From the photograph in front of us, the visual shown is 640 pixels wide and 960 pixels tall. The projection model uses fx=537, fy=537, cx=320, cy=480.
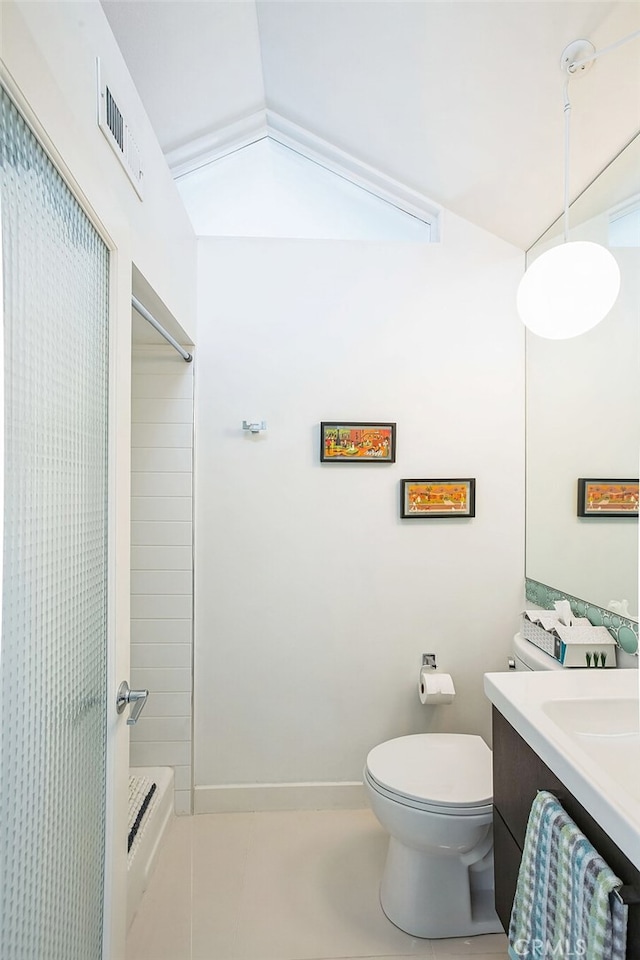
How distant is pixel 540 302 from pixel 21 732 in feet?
5.57

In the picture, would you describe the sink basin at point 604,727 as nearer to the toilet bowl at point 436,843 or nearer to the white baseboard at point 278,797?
the toilet bowl at point 436,843

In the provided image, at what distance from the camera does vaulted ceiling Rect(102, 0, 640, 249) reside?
1.56m

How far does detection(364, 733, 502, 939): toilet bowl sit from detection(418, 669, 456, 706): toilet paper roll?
1.21 ft

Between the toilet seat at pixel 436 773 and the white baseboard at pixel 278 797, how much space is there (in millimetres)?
557

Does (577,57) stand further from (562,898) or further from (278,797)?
(278,797)

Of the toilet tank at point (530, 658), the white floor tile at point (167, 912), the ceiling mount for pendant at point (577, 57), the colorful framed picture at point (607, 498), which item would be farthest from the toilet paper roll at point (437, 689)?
the ceiling mount for pendant at point (577, 57)

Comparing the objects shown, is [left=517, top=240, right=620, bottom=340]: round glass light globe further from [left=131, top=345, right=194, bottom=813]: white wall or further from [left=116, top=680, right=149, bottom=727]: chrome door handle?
[left=116, top=680, right=149, bottom=727]: chrome door handle

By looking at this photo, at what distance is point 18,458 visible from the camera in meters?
0.80

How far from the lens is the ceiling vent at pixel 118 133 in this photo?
3.87 feet

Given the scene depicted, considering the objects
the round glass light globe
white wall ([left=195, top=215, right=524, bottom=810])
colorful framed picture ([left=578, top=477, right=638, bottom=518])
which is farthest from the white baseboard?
the round glass light globe

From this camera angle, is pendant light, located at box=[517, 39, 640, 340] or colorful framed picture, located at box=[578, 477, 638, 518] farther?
colorful framed picture, located at box=[578, 477, 638, 518]

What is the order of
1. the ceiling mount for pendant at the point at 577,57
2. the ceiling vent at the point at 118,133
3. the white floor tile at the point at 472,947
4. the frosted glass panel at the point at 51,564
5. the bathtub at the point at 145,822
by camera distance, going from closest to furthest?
the frosted glass panel at the point at 51,564 < the ceiling vent at the point at 118,133 < the ceiling mount for pendant at the point at 577,57 < the white floor tile at the point at 472,947 < the bathtub at the point at 145,822

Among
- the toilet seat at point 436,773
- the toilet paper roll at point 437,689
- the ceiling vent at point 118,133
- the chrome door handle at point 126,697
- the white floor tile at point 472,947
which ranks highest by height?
the ceiling vent at point 118,133

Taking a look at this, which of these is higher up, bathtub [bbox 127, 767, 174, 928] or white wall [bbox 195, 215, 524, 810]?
white wall [bbox 195, 215, 524, 810]
